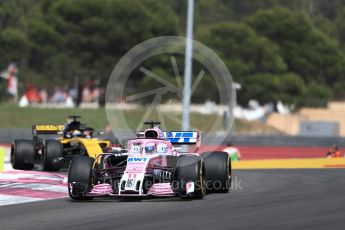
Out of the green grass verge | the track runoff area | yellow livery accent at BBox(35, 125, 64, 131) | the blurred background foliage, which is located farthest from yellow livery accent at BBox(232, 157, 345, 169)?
the blurred background foliage

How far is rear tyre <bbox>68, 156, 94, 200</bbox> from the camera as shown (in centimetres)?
1498

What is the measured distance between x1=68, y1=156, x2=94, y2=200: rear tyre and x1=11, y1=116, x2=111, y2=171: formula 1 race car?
28.2 ft

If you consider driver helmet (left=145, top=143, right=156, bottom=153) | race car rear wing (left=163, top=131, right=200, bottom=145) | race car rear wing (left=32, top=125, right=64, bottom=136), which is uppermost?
race car rear wing (left=32, top=125, right=64, bottom=136)

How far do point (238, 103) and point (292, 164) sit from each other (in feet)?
136

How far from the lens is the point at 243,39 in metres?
69.4

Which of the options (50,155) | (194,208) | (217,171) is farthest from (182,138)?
(50,155)

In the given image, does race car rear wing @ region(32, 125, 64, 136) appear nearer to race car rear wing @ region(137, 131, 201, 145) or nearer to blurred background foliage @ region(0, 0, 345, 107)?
race car rear wing @ region(137, 131, 201, 145)

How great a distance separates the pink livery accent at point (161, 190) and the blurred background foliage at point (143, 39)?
47.6 meters

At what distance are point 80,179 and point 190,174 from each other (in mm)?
1839

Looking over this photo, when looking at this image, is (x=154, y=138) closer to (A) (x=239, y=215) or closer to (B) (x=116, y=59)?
(A) (x=239, y=215)

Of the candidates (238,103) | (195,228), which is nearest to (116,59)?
(238,103)

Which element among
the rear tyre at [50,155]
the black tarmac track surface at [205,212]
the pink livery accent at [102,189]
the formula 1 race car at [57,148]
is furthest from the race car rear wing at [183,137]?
the rear tyre at [50,155]

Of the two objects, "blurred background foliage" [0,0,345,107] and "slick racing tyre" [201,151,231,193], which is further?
"blurred background foliage" [0,0,345,107]

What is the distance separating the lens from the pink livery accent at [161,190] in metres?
14.8
